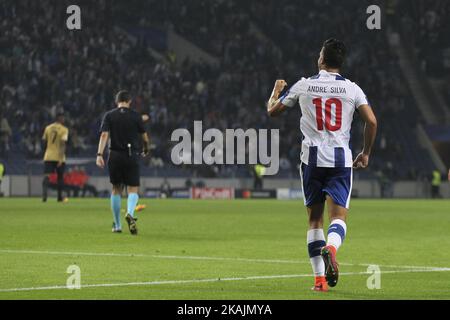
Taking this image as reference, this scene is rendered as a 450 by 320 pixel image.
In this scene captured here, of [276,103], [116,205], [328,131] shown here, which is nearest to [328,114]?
[328,131]

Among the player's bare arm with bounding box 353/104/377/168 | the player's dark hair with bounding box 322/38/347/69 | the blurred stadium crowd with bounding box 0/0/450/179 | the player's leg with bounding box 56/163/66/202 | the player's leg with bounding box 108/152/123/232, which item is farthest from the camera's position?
the blurred stadium crowd with bounding box 0/0/450/179

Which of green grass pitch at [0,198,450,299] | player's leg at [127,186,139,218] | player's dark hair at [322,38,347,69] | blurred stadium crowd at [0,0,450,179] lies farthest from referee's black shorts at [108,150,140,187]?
blurred stadium crowd at [0,0,450,179]

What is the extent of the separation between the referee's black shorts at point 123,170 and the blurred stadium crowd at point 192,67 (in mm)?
26526

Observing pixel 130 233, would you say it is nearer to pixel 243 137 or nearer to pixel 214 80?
pixel 243 137

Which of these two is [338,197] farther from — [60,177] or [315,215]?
[60,177]

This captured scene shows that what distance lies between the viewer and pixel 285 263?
13.9 metres

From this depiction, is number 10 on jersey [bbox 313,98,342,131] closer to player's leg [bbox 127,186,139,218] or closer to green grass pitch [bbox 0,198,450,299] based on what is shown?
green grass pitch [bbox 0,198,450,299]

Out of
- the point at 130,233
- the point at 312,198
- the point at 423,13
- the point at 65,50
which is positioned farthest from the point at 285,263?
the point at 423,13

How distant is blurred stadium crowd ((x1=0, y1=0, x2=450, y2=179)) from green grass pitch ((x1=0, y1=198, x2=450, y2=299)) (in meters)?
22.7

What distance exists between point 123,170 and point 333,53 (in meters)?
9.51

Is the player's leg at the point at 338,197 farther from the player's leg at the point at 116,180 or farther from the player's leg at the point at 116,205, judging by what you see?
the player's leg at the point at 116,180

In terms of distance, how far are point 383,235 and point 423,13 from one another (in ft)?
142

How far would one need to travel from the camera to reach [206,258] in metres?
14.5

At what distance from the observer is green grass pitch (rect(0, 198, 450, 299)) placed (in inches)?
417
